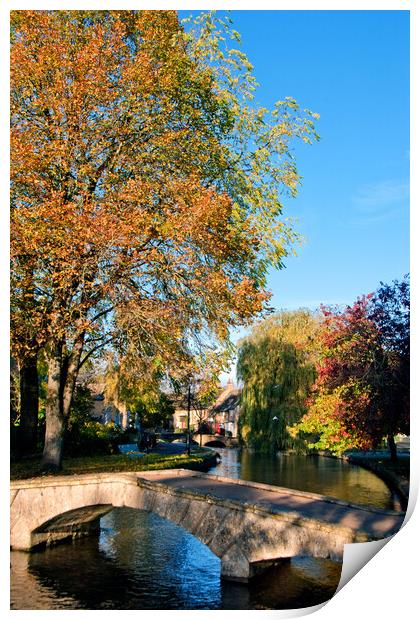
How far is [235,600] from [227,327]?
14.5 feet

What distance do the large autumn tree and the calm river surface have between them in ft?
5.93

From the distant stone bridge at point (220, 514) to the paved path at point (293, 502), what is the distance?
1 cm

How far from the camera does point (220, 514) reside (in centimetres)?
888

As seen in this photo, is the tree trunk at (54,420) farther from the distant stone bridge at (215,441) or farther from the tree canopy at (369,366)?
the distant stone bridge at (215,441)

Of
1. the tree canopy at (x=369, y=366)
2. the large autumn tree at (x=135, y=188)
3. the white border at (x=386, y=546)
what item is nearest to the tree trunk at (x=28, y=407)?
the large autumn tree at (x=135, y=188)

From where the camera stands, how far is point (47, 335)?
10.2 m

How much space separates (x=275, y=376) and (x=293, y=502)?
11.9 m

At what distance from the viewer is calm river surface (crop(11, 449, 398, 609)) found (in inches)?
318

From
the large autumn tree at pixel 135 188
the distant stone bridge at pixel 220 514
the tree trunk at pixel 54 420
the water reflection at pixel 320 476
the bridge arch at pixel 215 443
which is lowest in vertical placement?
the bridge arch at pixel 215 443

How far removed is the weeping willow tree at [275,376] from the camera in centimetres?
1892

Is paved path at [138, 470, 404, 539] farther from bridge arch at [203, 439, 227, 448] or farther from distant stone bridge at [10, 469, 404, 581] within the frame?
bridge arch at [203, 439, 227, 448]

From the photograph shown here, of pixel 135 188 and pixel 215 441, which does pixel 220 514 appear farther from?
pixel 215 441

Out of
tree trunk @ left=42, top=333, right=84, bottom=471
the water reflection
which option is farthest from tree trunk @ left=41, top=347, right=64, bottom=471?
the water reflection

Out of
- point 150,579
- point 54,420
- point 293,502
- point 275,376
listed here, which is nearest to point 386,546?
point 293,502
